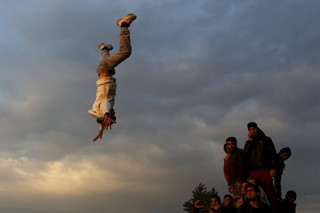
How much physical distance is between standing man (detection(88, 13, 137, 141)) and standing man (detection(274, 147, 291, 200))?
4.61 meters

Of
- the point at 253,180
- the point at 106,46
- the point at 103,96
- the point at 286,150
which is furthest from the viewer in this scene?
the point at 106,46

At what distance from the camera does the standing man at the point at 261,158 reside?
1071cm

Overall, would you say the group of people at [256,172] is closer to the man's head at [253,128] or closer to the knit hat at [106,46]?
the man's head at [253,128]

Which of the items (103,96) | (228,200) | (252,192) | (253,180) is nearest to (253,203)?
(252,192)

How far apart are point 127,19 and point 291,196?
6827 mm

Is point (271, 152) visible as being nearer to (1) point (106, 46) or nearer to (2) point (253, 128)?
(2) point (253, 128)

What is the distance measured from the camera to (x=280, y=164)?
11.0 metres

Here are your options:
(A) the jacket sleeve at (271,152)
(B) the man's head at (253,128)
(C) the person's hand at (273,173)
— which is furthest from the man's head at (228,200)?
(B) the man's head at (253,128)

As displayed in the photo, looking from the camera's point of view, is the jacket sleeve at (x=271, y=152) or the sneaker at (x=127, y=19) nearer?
the jacket sleeve at (x=271, y=152)

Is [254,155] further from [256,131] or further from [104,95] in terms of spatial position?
[104,95]

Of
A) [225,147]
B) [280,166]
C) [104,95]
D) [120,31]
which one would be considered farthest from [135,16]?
[280,166]

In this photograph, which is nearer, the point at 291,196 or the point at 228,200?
the point at 228,200

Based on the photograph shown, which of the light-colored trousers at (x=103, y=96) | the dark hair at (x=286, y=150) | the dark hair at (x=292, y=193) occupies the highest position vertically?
the light-colored trousers at (x=103, y=96)

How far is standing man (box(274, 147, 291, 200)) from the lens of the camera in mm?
10820
